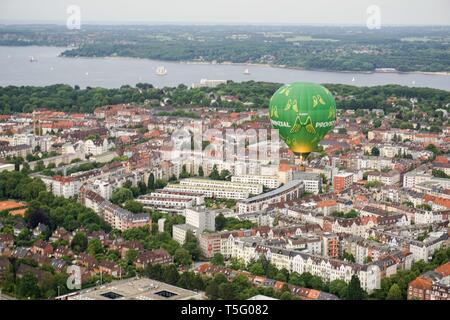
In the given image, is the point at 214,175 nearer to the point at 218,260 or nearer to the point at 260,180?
the point at 260,180

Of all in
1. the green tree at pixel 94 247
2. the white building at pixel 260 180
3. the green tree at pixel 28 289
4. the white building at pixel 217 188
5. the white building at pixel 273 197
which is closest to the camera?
the green tree at pixel 28 289

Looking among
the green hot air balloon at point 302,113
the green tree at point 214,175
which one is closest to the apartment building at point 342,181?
the green tree at point 214,175

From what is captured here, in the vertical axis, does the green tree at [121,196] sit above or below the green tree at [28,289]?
below

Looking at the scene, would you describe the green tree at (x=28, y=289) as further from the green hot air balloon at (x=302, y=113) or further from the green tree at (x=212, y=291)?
the green hot air balloon at (x=302, y=113)

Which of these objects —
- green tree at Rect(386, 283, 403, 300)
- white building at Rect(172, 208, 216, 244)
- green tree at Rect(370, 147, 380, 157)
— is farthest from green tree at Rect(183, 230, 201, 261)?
green tree at Rect(370, 147, 380, 157)

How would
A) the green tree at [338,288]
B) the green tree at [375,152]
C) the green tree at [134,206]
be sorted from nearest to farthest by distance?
the green tree at [338,288], the green tree at [134,206], the green tree at [375,152]

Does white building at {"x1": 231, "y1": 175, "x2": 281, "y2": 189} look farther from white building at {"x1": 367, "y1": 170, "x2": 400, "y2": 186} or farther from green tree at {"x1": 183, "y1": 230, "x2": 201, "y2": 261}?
green tree at {"x1": 183, "y1": 230, "x2": 201, "y2": 261}
